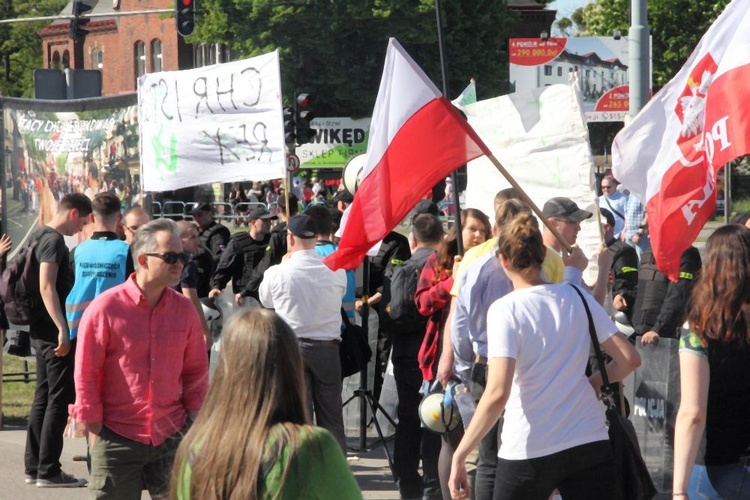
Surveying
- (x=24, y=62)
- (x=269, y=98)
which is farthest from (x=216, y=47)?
(x=269, y=98)

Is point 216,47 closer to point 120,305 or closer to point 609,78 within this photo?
point 609,78

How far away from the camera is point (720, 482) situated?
14.4 feet

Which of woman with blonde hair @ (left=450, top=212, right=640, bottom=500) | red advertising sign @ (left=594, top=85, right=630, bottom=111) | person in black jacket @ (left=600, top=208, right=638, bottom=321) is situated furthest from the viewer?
red advertising sign @ (left=594, top=85, right=630, bottom=111)

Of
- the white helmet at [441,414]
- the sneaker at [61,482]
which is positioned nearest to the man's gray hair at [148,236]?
the white helmet at [441,414]

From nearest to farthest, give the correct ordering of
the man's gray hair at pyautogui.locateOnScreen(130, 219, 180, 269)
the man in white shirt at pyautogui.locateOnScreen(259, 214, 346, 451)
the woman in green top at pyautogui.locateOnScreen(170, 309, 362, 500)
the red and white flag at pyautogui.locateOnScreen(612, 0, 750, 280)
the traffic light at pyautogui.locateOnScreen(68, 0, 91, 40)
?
the woman in green top at pyautogui.locateOnScreen(170, 309, 362, 500) → the man's gray hair at pyautogui.locateOnScreen(130, 219, 180, 269) → the red and white flag at pyautogui.locateOnScreen(612, 0, 750, 280) → the man in white shirt at pyautogui.locateOnScreen(259, 214, 346, 451) → the traffic light at pyautogui.locateOnScreen(68, 0, 91, 40)

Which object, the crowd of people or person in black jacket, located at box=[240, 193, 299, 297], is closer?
the crowd of people

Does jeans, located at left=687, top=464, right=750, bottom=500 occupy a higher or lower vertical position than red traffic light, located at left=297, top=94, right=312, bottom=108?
lower

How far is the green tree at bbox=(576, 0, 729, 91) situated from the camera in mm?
47781

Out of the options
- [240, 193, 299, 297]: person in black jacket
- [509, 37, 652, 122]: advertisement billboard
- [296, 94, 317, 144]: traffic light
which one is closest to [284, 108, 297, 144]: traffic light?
[296, 94, 317, 144]: traffic light

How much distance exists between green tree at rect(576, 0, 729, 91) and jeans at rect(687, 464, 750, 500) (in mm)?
44505

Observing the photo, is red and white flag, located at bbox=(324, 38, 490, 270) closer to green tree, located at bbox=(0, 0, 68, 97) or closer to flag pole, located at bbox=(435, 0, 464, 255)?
flag pole, located at bbox=(435, 0, 464, 255)

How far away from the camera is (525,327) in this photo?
14.8 ft

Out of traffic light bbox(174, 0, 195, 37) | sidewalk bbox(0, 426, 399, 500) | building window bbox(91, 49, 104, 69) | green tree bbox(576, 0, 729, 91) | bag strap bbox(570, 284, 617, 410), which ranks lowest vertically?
sidewalk bbox(0, 426, 399, 500)

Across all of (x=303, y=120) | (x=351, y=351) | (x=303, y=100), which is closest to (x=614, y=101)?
(x=303, y=120)
